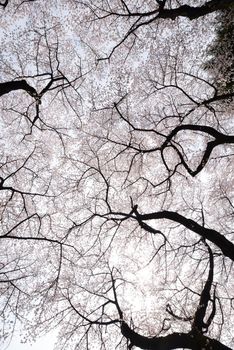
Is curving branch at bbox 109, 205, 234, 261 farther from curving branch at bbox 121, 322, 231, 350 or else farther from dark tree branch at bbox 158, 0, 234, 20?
dark tree branch at bbox 158, 0, 234, 20

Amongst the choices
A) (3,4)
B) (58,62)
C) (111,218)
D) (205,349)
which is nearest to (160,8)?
(58,62)

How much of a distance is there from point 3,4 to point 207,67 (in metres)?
9.70

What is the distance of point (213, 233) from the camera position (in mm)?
8125

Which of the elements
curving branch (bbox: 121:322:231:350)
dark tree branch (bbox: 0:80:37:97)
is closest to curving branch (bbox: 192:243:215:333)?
curving branch (bbox: 121:322:231:350)

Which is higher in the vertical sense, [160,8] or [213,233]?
[160,8]

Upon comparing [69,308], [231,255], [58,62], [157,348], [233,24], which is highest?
[233,24]

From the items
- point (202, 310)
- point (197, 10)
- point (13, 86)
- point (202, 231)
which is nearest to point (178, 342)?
point (202, 310)

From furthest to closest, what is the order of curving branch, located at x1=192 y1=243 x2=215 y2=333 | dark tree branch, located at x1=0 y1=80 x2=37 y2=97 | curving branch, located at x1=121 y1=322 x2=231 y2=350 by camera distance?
1. curving branch, located at x1=192 y1=243 x2=215 y2=333
2. dark tree branch, located at x1=0 y1=80 x2=37 y2=97
3. curving branch, located at x1=121 y1=322 x2=231 y2=350

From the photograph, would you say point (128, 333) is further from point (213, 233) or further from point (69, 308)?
point (213, 233)

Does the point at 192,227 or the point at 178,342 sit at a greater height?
the point at 192,227

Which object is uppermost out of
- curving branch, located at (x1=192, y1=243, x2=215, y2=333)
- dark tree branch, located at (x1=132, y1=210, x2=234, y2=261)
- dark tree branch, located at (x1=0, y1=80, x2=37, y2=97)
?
dark tree branch, located at (x1=0, y1=80, x2=37, y2=97)

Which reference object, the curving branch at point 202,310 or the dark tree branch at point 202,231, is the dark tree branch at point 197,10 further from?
the curving branch at point 202,310

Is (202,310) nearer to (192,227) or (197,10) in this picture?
(192,227)

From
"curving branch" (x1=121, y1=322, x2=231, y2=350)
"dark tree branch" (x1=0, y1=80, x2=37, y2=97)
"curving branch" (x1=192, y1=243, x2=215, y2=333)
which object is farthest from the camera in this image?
"curving branch" (x1=192, y1=243, x2=215, y2=333)
